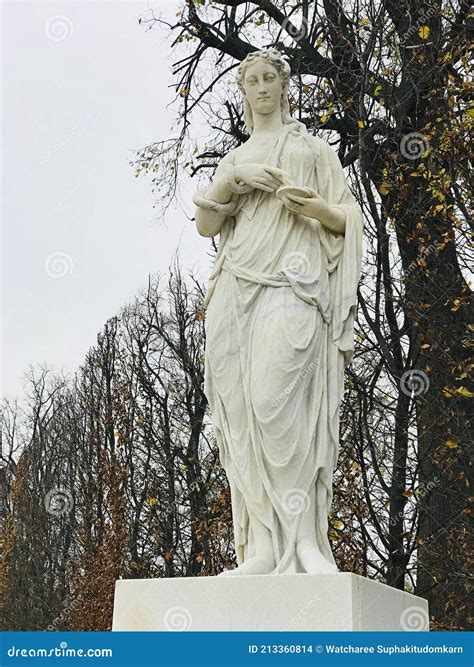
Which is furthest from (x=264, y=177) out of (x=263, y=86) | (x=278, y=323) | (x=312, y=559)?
(x=312, y=559)

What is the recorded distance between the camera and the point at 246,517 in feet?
20.6

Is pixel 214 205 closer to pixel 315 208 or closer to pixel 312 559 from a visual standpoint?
pixel 315 208

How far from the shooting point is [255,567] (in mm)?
5871

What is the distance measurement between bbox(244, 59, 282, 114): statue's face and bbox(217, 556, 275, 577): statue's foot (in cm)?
264

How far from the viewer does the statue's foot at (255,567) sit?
228 inches

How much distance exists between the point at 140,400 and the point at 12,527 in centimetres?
660

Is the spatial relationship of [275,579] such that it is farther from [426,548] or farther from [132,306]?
[132,306]

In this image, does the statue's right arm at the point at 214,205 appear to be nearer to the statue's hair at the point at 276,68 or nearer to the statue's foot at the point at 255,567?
the statue's hair at the point at 276,68

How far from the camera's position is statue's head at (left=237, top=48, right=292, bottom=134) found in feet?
22.2

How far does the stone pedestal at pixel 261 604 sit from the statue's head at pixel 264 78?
2836 millimetres

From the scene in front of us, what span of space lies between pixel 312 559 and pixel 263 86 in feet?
9.09

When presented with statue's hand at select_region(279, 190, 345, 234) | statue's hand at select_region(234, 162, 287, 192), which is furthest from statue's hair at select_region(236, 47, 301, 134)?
statue's hand at select_region(279, 190, 345, 234)

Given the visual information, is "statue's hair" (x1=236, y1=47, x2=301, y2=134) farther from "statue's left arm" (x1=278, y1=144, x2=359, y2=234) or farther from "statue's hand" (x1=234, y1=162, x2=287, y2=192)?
"statue's hand" (x1=234, y1=162, x2=287, y2=192)
